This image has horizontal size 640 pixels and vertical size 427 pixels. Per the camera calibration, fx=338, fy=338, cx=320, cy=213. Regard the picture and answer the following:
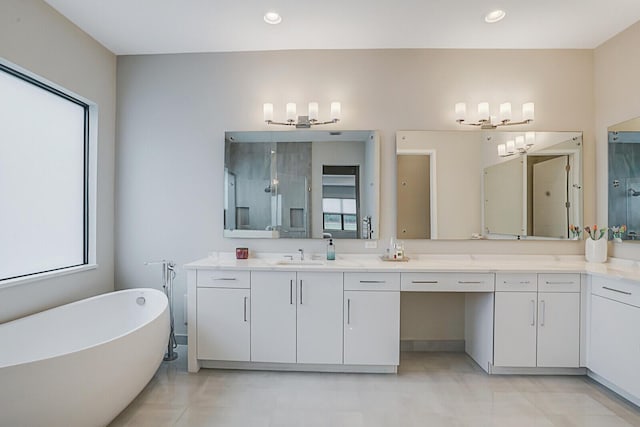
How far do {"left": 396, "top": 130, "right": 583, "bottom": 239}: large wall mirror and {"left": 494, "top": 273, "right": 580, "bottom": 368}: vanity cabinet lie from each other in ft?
2.01

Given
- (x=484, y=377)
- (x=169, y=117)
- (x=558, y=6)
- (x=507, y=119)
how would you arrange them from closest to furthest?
(x=558, y=6)
(x=484, y=377)
(x=507, y=119)
(x=169, y=117)

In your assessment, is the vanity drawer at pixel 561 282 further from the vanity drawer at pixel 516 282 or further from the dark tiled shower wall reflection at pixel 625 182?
the dark tiled shower wall reflection at pixel 625 182

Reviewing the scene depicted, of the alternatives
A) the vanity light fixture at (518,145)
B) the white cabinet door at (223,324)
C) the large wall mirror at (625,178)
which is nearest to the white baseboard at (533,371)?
the large wall mirror at (625,178)

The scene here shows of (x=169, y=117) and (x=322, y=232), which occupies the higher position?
(x=169, y=117)

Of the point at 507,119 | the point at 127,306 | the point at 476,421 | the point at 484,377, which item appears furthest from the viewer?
the point at 507,119

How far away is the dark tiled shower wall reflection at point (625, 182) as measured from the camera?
277cm

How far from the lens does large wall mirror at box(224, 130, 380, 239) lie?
3215 mm

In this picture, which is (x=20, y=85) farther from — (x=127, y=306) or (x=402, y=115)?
(x=402, y=115)

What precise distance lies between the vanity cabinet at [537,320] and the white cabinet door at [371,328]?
0.82 metres

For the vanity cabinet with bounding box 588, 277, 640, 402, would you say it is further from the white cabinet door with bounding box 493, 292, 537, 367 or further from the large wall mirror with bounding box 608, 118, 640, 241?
the large wall mirror with bounding box 608, 118, 640, 241

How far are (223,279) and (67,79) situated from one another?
81.0 inches

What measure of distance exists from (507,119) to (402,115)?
949 millimetres

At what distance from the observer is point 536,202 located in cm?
317

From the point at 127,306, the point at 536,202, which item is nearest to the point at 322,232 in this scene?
the point at 127,306
